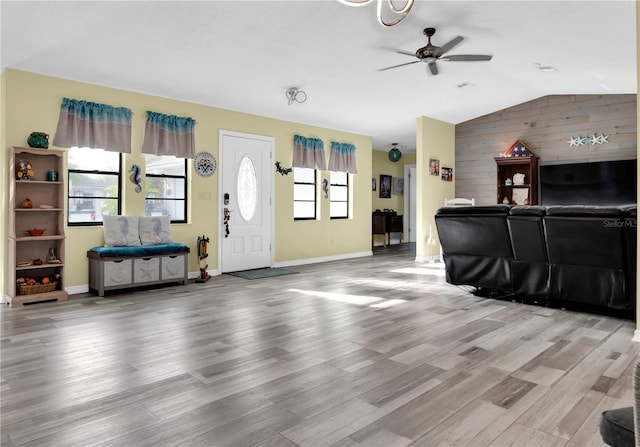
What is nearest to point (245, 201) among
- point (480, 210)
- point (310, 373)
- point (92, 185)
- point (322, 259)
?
point (322, 259)

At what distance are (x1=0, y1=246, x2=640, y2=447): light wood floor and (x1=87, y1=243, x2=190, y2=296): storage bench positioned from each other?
0.57 metres

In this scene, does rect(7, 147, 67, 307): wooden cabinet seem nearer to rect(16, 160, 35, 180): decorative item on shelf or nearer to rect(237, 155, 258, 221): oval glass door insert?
rect(16, 160, 35, 180): decorative item on shelf

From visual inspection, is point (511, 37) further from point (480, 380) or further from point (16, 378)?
point (16, 378)

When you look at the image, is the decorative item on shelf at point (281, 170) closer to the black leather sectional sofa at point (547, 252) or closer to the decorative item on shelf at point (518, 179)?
the black leather sectional sofa at point (547, 252)

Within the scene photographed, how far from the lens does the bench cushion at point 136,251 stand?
199 inches

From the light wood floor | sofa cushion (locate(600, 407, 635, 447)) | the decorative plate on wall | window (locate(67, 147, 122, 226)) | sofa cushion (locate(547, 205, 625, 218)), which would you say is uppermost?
the decorative plate on wall

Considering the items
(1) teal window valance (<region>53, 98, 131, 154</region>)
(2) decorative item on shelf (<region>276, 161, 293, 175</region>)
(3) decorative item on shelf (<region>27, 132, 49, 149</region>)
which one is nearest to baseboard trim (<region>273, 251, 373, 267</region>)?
(2) decorative item on shelf (<region>276, 161, 293, 175</region>)

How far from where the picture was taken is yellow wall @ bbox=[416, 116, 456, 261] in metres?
8.11

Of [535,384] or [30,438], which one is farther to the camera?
[535,384]

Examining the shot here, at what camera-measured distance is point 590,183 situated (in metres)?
7.58

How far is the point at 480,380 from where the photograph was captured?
2492 mm

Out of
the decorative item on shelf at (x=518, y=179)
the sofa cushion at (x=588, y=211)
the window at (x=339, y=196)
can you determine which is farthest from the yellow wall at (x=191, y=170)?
the sofa cushion at (x=588, y=211)

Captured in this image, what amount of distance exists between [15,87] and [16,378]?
11.7ft

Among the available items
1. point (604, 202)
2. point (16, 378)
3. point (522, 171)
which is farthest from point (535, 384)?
point (522, 171)
